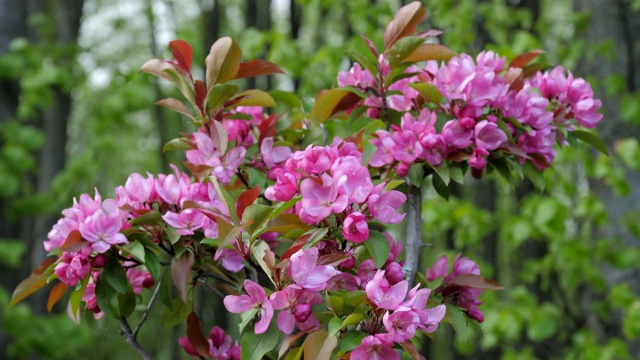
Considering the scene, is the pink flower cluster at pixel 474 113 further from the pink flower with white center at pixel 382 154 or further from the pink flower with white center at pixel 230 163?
the pink flower with white center at pixel 230 163

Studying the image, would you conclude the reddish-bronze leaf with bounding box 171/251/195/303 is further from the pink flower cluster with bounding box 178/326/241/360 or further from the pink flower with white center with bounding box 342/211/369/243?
the pink flower with white center with bounding box 342/211/369/243

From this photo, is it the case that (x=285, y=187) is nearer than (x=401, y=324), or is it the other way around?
(x=401, y=324)

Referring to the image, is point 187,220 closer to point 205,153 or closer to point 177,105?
point 205,153

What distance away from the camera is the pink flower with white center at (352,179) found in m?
1.24

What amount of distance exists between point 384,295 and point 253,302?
25 centimetres

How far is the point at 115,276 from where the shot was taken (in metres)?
1.45

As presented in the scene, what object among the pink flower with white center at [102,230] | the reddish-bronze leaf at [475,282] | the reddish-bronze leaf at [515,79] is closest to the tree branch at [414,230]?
the reddish-bronze leaf at [475,282]

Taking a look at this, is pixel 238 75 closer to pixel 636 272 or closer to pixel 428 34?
pixel 428 34

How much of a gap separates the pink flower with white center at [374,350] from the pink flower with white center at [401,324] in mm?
19

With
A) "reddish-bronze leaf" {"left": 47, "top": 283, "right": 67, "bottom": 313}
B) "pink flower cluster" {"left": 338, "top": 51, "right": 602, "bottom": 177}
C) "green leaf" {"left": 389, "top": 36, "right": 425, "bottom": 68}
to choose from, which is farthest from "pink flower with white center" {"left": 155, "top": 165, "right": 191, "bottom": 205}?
"green leaf" {"left": 389, "top": 36, "right": 425, "bottom": 68}

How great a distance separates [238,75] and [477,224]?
3.44m

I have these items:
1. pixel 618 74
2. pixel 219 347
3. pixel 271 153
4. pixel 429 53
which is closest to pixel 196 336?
pixel 219 347

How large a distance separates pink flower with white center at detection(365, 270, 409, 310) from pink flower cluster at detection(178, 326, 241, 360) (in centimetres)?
58

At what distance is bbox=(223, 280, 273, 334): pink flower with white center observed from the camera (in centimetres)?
126
